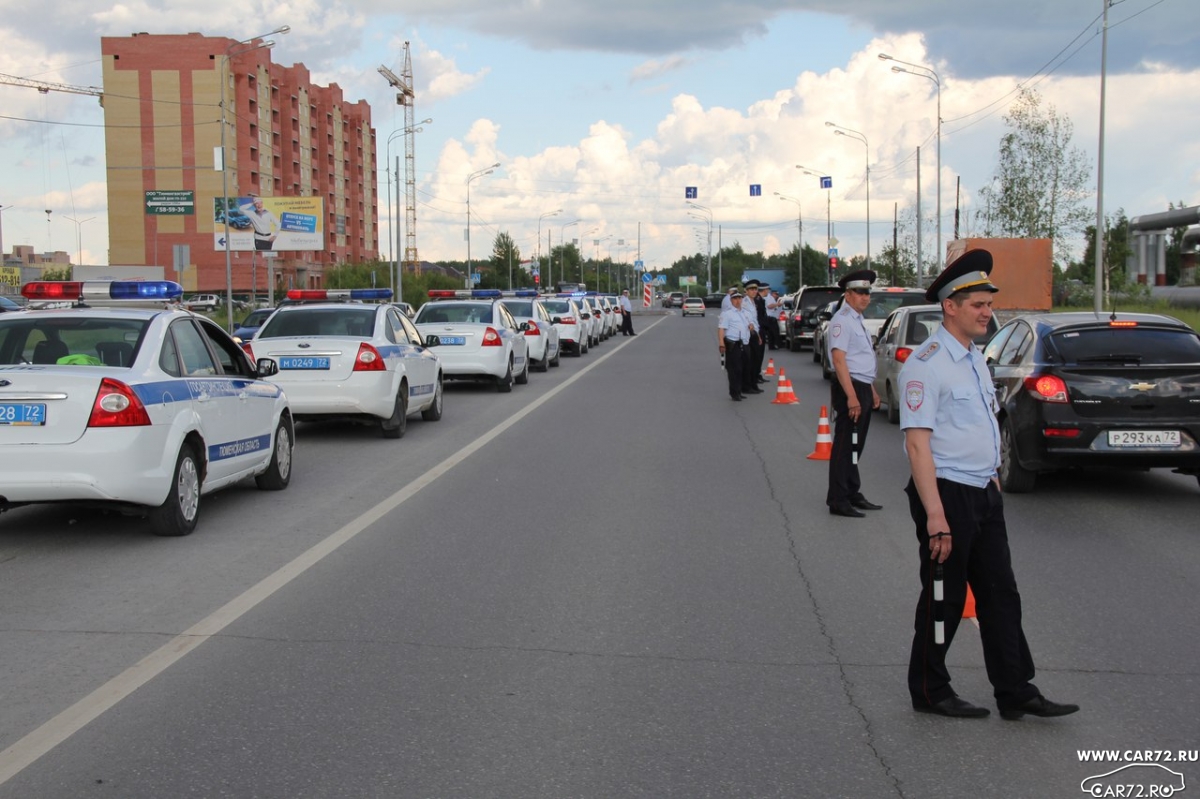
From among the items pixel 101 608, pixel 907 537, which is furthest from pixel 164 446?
pixel 907 537

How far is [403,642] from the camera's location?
5.84 m

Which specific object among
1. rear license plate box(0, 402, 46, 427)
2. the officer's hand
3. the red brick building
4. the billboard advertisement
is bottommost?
the officer's hand

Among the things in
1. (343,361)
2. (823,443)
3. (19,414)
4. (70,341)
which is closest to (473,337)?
(343,361)

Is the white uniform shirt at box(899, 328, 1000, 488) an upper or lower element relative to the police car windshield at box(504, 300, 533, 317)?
lower

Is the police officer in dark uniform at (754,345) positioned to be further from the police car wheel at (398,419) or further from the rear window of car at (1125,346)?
the rear window of car at (1125,346)

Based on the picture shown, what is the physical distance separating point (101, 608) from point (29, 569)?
1239 millimetres

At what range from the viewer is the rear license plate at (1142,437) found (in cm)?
956

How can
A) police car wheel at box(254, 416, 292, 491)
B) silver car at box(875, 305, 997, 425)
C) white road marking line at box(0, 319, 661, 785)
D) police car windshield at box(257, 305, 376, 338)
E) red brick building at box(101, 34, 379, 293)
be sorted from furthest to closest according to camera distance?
red brick building at box(101, 34, 379, 293)
silver car at box(875, 305, 997, 425)
police car windshield at box(257, 305, 376, 338)
police car wheel at box(254, 416, 292, 491)
white road marking line at box(0, 319, 661, 785)

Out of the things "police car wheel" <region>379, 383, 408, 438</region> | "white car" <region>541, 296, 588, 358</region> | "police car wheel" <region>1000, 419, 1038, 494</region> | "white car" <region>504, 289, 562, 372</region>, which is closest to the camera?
"police car wheel" <region>1000, 419, 1038, 494</region>

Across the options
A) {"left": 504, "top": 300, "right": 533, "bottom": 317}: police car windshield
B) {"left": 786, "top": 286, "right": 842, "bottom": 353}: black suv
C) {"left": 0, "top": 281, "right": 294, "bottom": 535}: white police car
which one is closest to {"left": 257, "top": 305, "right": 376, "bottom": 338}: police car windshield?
{"left": 0, "top": 281, "right": 294, "bottom": 535}: white police car

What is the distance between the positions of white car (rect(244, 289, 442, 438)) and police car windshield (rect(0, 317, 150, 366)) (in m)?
4.46

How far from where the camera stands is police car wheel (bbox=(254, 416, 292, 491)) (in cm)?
1032

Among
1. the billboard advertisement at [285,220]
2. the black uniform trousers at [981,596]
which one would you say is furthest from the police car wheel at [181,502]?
the billboard advertisement at [285,220]

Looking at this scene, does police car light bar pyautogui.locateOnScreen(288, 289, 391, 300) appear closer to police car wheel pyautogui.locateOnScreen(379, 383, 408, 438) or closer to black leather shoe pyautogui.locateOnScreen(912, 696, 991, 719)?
police car wheel pyautogui.locateOnScreen(379, 383, 408, 438)
